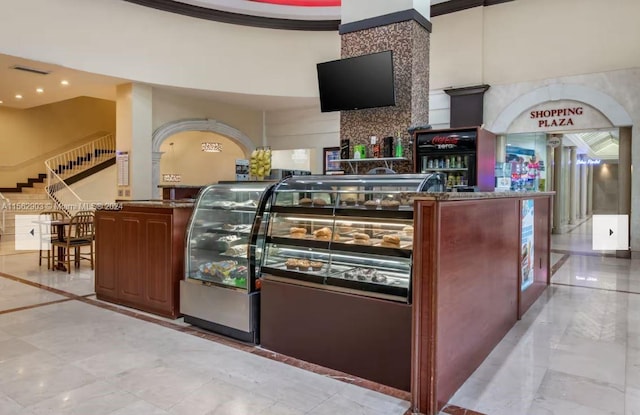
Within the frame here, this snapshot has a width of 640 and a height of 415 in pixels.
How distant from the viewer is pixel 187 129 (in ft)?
35.4

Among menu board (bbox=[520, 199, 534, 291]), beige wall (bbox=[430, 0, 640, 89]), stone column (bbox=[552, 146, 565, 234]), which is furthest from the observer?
stone column (bbox=[552, 146, 565, 234])

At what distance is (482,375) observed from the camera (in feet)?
9.81

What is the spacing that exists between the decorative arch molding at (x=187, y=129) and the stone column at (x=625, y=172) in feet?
29.3

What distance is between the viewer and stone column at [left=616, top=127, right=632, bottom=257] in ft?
26.8

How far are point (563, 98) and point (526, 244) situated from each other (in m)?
5.47

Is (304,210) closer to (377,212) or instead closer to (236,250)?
(377,212)

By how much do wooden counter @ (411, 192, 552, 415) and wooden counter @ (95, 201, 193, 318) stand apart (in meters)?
2.56

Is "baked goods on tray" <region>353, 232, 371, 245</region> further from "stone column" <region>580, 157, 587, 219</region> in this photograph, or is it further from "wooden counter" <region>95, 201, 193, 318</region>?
"stone column" <region>580, 157, 587, 219</region>

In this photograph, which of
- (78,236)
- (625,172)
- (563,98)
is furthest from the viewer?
(563,98)

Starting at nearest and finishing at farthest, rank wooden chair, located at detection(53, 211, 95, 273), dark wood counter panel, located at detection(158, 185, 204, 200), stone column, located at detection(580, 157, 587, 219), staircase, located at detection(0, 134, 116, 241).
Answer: wooden chair, located at detection(53, 211, 95, 273)
dark wood counter panel, located at detection(158, 185, 204, 200)
staircase, located at detection(0, 134, 116, 241)
stone column, located at detection(580, 157, 587, 219)

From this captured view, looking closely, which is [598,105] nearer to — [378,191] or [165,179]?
[378,191]

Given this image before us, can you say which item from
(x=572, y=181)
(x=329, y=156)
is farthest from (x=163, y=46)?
(x=572, y=181)

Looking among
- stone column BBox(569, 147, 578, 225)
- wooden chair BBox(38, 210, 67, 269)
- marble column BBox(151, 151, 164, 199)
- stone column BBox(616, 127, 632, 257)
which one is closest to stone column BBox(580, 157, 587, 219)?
stone column BBox(569, 147, 578, 225)

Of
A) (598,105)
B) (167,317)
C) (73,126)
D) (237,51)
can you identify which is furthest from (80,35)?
(598,105)
